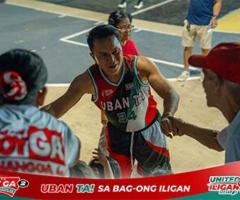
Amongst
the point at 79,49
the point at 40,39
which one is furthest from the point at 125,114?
the point at 40,39

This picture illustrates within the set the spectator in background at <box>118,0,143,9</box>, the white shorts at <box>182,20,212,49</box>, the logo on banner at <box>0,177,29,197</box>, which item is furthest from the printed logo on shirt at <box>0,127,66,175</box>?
the spectator in background at <box>118,0,143,9</box>

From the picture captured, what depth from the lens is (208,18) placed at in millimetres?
6270

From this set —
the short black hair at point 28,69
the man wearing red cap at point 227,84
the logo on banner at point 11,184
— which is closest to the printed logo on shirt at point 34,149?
the short black hair at point 28,69

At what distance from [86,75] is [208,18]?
10.5 ft

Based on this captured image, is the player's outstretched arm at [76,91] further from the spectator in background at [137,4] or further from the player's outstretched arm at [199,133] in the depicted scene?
the spectator in background at [137,4]

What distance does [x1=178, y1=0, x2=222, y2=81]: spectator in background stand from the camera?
6.22m

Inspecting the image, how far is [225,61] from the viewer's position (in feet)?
7.50

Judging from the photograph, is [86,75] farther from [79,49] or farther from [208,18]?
[79,49]

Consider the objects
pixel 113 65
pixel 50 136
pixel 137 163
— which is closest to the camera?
pixel 50 136

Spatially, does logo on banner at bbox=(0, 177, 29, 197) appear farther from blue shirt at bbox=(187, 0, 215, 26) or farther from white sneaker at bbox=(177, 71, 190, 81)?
blue shirt at bbox=(187, 0, 215, 26)

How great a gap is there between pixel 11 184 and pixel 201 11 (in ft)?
13.0

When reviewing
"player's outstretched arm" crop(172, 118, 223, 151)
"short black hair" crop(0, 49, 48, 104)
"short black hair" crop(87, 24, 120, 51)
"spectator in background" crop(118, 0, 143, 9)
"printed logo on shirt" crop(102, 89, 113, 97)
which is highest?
"short black hair" crop(0, 49, 48, 104)

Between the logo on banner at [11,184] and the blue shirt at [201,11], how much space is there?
3.94m

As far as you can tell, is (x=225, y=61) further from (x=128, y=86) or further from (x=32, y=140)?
(x=128, y=86)
